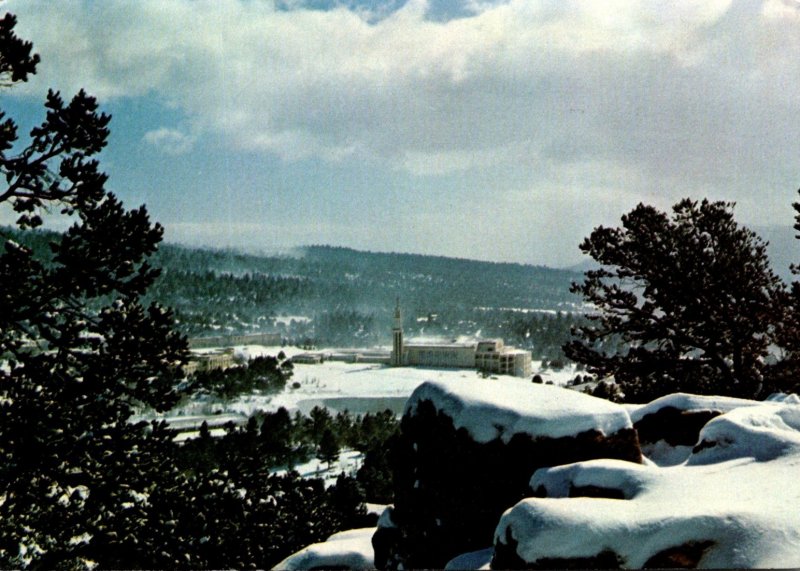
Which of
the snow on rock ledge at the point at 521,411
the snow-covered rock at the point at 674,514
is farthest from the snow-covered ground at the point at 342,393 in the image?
the snow-covered rock at the point at 674,514

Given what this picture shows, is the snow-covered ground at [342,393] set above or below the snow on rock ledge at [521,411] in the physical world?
below

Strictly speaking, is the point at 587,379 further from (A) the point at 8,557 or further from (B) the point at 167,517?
(A) the point at 8,557

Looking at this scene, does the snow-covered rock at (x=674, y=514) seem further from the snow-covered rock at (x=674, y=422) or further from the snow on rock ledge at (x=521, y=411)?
the snow-covered rock at (x=674, y=422)

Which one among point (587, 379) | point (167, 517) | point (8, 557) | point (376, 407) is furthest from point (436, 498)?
point (376, 407)

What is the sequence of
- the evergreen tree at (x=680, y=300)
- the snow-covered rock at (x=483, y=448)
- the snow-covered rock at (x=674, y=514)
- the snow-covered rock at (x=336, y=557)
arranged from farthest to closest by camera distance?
the evergreen tree at (x=680, y=300)
the snow-covered rock at (x=336, y=557)
the snow-covered rock at (x=483, y=448)
the snow-covered rock at (x=674, y=514)

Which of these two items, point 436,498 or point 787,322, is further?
point 787,322

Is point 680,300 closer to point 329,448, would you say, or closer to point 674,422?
point 674,422

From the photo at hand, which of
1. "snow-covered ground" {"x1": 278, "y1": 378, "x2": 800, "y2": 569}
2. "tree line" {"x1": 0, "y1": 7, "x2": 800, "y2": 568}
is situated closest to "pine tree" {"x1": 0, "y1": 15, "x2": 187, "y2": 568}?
"tree line" {"x1": 0, "y1": 7, "x2": 800, "y2": 568}
